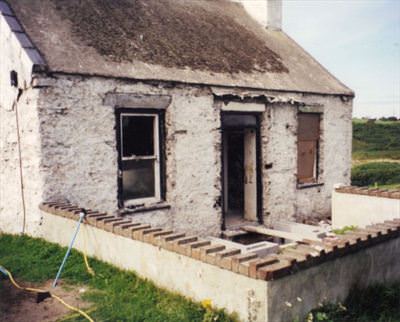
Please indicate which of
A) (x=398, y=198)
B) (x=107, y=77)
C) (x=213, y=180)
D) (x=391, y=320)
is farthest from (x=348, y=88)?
(x=391, y=320)

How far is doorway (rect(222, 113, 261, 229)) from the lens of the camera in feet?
34.0

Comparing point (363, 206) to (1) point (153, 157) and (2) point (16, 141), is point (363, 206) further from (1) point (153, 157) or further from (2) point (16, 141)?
(2) point (16, 141)

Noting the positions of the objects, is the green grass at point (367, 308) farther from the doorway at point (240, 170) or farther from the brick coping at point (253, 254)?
the doorway at point (240, 170)

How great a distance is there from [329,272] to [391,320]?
3.18ft

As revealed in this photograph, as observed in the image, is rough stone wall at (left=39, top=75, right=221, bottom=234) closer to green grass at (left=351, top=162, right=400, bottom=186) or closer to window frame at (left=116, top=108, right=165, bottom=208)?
window frame at (left=116, top=108, right=165, bottom=208)

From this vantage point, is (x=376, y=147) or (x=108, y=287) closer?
(x=108, y=287)

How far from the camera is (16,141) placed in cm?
800

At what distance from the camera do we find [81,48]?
26.7 ft

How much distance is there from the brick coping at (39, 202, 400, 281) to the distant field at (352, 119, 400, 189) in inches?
706

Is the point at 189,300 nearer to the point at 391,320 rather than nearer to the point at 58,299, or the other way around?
the point at 58,299

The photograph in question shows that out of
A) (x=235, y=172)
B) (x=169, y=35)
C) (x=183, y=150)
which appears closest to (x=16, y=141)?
(x=183, y=150)

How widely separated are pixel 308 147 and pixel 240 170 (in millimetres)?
2128

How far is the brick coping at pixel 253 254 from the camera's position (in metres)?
4.09

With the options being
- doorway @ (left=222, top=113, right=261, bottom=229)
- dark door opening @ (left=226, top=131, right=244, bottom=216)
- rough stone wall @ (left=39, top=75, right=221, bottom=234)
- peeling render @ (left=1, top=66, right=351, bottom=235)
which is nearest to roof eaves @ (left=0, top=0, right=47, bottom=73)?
peeling render @ (left=1, top=66, right=351, bottom=235)
